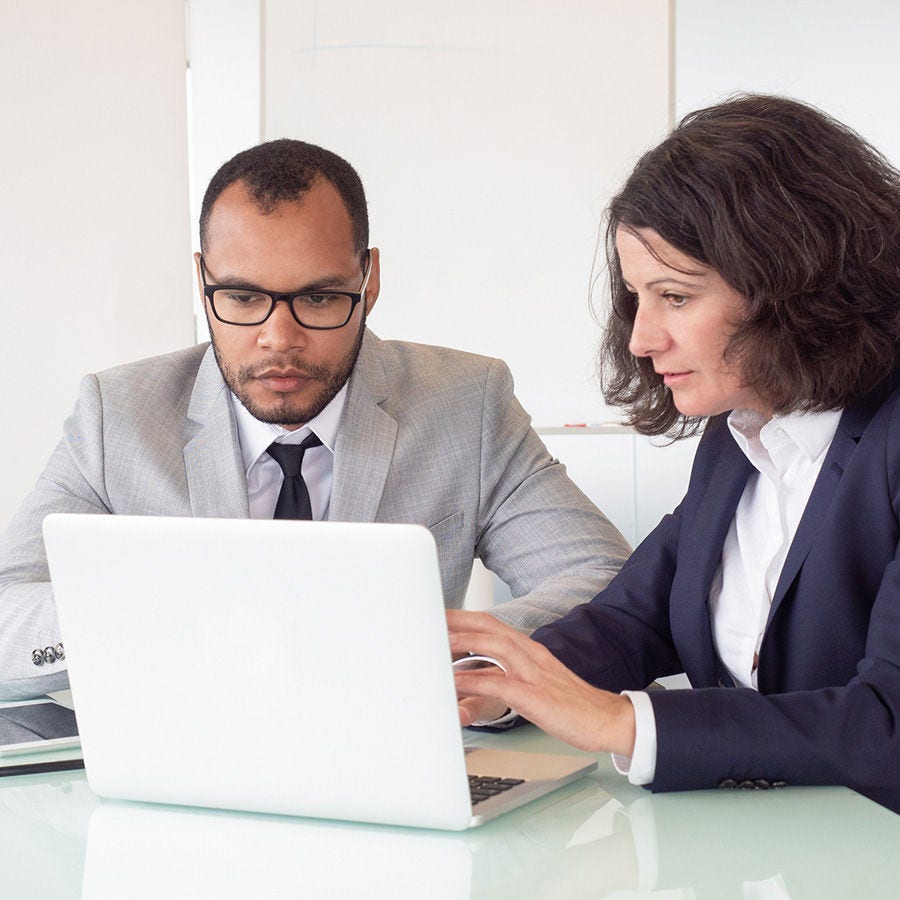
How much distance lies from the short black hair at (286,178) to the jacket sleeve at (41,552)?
384 mm

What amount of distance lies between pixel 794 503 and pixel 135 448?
3.55ft

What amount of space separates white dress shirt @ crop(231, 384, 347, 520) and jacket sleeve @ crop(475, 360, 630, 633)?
0.88 ft

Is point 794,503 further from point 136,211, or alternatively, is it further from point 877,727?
point 136,211

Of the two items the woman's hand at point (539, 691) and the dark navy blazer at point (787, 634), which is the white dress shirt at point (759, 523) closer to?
the dark navy blazer at point (787, 634)

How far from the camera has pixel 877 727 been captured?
1259 millimetres

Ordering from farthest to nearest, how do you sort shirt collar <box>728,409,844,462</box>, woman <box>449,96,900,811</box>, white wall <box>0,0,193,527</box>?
white wall <box>0,0,193,527</box>
shirt collar <box>728,409,844,462</box>
woman <box>449,96,900,811</box>

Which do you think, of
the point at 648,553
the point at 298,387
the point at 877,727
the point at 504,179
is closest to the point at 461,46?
the point at 504,179

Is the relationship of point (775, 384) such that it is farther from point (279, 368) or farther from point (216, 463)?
point (216, 463)

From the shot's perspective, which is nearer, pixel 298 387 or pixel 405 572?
pixel 405 572

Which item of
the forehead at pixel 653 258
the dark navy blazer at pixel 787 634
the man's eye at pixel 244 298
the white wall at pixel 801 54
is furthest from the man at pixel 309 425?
the white wall at pixel 801 54

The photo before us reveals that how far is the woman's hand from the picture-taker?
120 centimetres

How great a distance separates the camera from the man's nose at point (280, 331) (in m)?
1.96

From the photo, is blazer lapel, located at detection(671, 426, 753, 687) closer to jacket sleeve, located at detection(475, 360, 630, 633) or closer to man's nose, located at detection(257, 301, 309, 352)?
jacket sleeve, located at detection(475, 360, 630, 633)

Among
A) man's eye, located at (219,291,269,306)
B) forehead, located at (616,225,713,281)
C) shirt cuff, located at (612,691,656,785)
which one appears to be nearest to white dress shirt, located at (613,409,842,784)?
forehead, located at (616,225,713,281)
